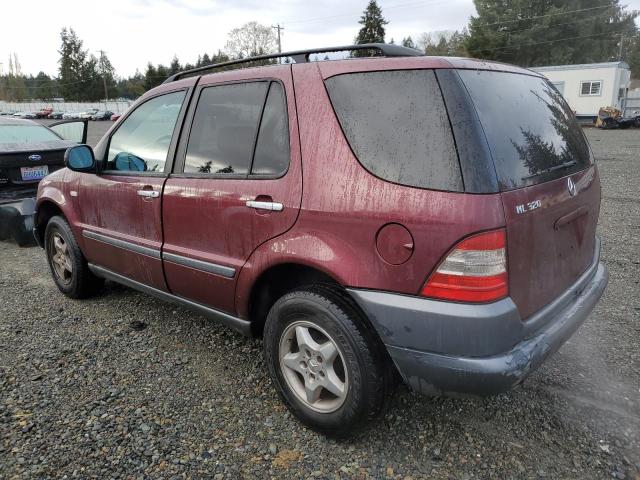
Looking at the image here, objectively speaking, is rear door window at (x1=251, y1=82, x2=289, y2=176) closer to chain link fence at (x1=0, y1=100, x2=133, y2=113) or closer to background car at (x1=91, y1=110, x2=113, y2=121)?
background car at (x1=91, y1=110, x2=113, y2=121)

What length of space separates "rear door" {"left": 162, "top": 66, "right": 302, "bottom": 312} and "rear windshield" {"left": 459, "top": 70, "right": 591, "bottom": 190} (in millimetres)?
891

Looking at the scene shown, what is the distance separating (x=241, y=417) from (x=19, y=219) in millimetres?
4859

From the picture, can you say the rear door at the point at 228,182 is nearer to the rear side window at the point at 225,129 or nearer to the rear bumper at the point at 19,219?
the rear side window at the point at 225,129

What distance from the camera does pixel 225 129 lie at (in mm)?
2842

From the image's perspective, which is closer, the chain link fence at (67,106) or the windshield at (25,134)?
the windshield at (25,134)

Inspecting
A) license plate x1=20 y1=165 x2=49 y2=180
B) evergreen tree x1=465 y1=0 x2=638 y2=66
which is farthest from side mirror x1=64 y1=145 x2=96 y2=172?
evergreen tree x1=465 y1=0 x2=638 y2=66

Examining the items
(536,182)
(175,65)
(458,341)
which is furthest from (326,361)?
(175,65)

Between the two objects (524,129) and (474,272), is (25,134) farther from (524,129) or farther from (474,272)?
(474,272)

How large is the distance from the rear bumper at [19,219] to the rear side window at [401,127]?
17.0 ft

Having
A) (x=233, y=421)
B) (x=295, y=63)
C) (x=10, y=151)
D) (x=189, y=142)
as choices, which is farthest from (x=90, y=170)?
(x=10, y=151)

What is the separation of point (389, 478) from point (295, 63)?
2.07 meters

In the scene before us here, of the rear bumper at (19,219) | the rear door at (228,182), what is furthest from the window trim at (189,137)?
the rear bumper at (19,219)

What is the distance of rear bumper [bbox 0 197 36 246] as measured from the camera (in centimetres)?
601

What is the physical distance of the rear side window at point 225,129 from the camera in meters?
2.70
